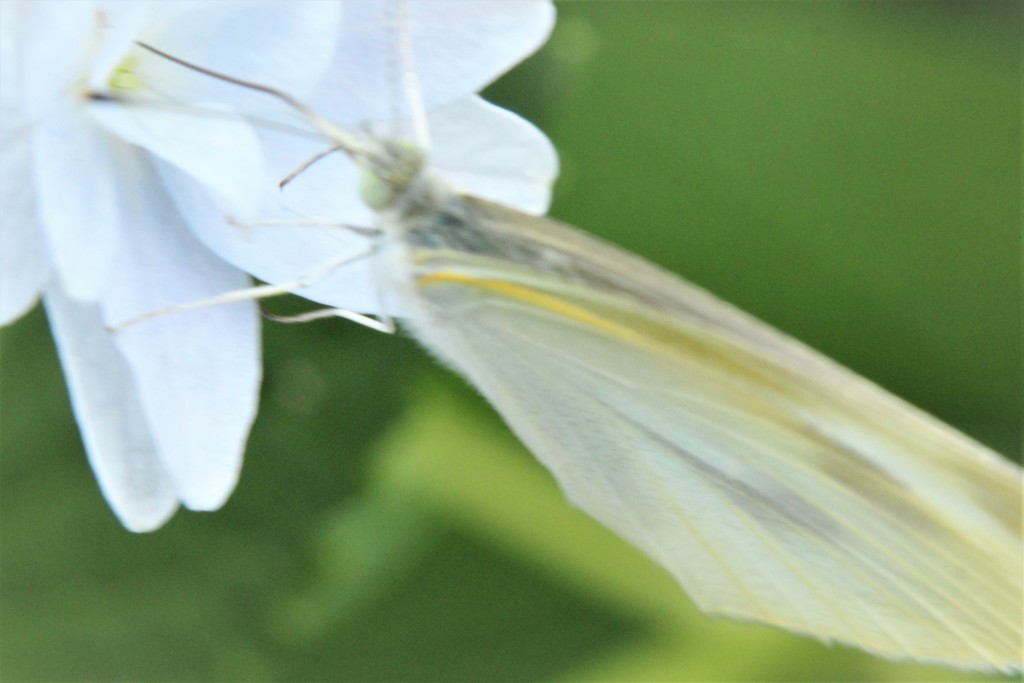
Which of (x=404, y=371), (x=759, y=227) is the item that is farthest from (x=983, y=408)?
(x=404, y=371)

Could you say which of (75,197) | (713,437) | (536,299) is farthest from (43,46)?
(713,437)

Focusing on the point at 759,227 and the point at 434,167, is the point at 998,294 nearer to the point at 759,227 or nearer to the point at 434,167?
the point at 759,227

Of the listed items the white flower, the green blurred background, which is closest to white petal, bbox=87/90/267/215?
the white flower

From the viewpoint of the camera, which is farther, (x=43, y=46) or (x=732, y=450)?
(x=732, y=450)

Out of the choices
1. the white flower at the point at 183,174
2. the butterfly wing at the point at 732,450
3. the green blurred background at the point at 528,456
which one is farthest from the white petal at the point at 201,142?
the green blurred background at the point at 528,456

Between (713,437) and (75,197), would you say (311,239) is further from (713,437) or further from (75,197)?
(713,437)

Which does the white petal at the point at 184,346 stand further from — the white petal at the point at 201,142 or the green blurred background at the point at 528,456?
the green blurred background at the point at 528,456
